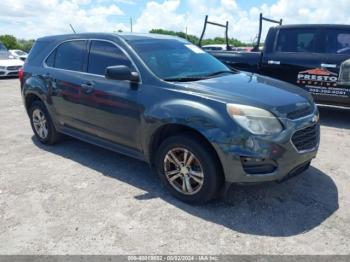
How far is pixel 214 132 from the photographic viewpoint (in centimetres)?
328

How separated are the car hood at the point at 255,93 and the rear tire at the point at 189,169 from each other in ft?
1.61

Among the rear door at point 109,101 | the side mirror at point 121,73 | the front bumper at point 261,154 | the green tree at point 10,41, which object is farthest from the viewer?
the green tree at point 10,41

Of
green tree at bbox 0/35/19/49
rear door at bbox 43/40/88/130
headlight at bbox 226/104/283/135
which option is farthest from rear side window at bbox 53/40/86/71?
green tree at bbox 0/35/19/49

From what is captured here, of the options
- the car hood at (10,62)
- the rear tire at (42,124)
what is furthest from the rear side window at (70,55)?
the car hood at (10,62)

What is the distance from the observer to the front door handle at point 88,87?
4.43 meters

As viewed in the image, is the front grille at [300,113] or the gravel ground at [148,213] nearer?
the gravel ground at [148,213]

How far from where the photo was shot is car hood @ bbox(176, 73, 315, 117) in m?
3.38

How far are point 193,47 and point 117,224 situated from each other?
2.61 meters

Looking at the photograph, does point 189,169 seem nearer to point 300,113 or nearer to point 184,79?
point 184,79

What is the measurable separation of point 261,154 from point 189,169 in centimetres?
76

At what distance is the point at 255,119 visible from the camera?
10.6 ft

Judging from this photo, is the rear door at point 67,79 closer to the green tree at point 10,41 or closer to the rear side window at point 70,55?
the rear side window at point 70,55

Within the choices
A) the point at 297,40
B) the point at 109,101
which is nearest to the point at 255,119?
the point at 109,101

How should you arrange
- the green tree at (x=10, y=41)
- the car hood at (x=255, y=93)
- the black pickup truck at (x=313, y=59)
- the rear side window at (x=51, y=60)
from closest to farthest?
1. the car hood at (x=255, y=93)
2. the rear side window at (x=51, y=60)
3. the black pickup truck at (x=313, y=59)
4. the green tree at (x=10, y=41)
